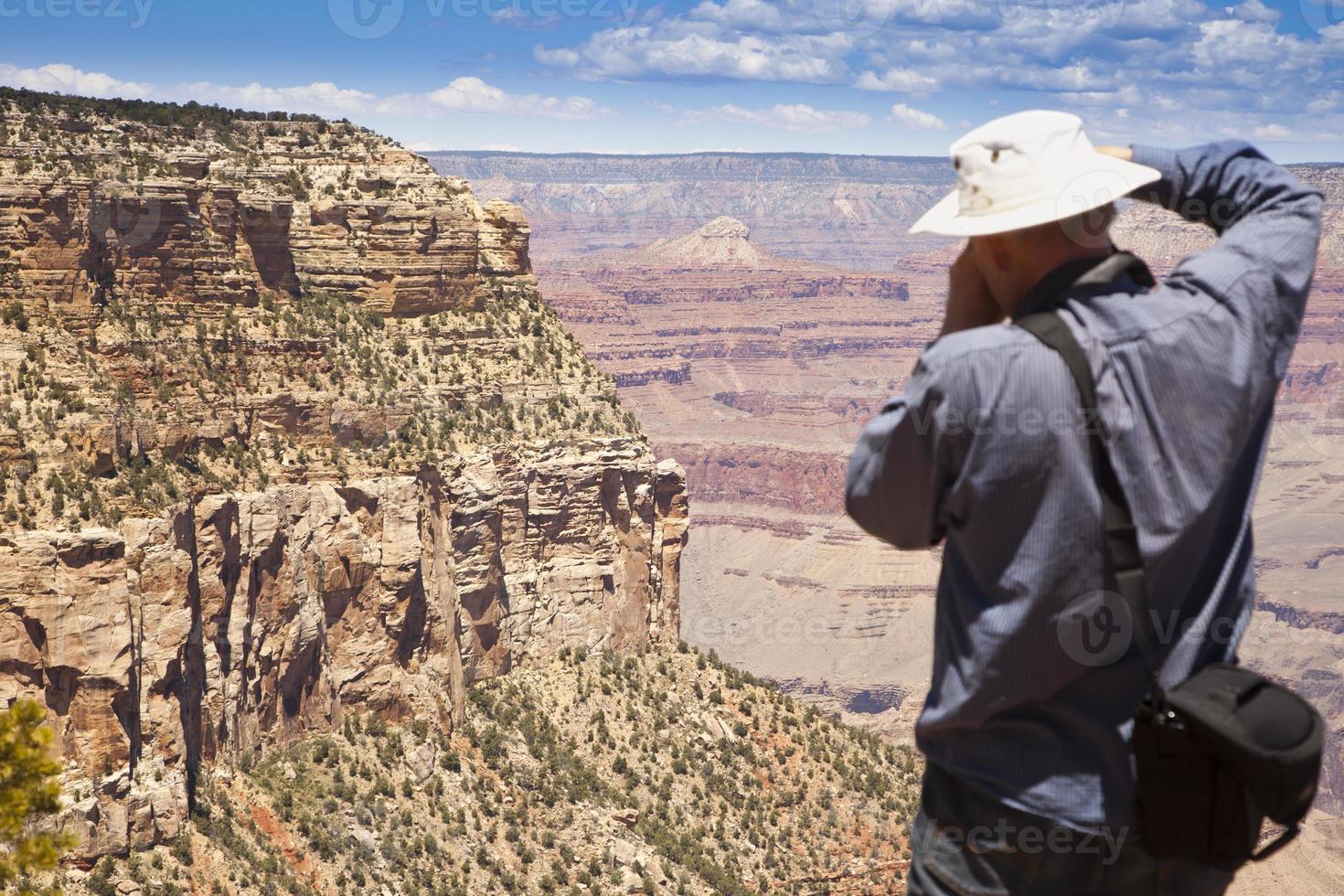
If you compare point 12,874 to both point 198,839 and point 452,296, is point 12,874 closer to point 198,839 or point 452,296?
point 198,839

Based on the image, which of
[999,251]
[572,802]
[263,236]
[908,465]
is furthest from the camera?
[263,236]

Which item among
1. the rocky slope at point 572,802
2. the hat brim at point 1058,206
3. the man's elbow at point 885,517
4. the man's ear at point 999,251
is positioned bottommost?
the rocky slope at point 572,802

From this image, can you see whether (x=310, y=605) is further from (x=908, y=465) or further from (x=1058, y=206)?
(x=1058, y=206)

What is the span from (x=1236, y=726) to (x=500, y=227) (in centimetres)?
4074

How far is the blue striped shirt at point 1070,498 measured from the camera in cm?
365

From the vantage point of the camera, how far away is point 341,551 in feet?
111

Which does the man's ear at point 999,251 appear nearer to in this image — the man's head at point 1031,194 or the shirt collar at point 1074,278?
the man's head at point 1031,194

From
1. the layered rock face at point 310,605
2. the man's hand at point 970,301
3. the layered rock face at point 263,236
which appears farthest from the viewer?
the layered rock face at point 263,236

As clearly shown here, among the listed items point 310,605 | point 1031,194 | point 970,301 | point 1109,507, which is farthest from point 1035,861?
point 310,605

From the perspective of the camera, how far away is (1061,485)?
365 centimetres

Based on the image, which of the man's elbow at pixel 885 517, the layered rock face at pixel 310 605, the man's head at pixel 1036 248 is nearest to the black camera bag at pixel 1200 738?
the man's head at pixel 1036 248

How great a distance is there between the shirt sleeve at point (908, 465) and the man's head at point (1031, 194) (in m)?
0.48

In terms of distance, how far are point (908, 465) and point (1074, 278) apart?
71 cm

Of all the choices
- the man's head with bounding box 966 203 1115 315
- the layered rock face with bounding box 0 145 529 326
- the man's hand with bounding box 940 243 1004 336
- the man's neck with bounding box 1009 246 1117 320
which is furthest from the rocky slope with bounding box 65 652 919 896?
the man's neck with bounding box 1009 246 1117 320
